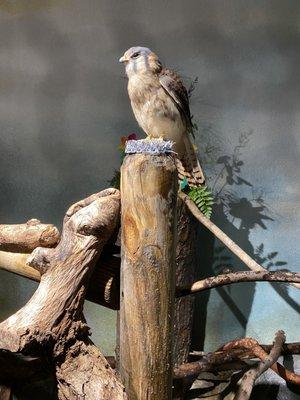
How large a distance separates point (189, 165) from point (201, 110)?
397mm

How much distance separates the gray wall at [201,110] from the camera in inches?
90.2

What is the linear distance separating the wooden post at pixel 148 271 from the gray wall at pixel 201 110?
1260 millimetres

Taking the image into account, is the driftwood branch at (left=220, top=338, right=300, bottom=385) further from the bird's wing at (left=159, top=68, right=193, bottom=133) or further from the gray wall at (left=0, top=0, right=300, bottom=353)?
the bird's wing at (left=159, top=68, right=193, bottom=133)

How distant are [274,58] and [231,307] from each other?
1.15 meters

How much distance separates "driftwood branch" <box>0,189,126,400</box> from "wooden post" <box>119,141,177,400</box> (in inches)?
2.7

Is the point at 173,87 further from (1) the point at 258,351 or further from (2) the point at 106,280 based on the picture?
(1) the point at 258,351

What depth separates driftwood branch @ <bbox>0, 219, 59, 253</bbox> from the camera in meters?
1.28

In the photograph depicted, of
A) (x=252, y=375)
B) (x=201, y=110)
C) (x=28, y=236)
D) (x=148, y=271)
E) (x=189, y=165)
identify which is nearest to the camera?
(x=148, y=271)

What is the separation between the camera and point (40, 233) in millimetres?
1285

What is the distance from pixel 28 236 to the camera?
1319 millimetres

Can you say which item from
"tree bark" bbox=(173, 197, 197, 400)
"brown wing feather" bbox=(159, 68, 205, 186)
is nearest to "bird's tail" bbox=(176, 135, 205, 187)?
"brown wing feather" bbox=(159, 68, 205, 186)

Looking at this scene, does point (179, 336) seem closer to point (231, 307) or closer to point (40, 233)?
point (231, 307)

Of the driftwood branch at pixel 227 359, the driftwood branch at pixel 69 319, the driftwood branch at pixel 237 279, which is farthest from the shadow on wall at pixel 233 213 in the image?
the driftwood branch at pixel 69 319

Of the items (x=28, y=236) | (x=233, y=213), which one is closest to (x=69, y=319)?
(x=28, y=236)
